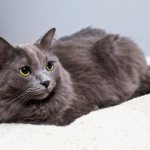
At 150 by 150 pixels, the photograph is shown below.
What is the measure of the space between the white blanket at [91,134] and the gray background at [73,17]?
1.86 metres

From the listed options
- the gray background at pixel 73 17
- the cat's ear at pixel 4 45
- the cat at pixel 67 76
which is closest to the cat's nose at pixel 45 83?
the cat at pixel 67 76

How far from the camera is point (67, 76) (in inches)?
71.7

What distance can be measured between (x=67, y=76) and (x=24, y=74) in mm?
288

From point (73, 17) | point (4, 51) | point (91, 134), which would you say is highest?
point (4, 51)

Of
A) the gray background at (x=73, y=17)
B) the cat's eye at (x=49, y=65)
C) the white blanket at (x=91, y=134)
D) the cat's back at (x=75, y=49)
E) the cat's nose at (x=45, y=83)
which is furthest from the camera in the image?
the gray background at (x=73, y=17)

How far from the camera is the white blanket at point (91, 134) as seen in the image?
1.29 m

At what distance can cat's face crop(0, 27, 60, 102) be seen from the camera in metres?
1.58

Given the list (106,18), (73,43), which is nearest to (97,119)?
(73,43)

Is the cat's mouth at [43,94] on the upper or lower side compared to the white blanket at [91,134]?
upper

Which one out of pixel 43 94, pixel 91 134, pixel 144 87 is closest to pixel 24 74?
pixel 43 94

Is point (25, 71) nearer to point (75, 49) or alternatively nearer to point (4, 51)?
point (4, 51)

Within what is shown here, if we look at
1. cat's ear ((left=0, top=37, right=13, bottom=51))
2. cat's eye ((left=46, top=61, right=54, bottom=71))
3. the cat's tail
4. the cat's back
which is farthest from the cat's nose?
the cat's tail

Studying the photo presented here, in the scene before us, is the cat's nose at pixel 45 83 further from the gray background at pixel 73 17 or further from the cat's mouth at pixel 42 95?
the gray background at pixel 73 17

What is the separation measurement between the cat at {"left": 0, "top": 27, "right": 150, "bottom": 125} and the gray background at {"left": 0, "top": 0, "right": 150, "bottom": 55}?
1.13m
